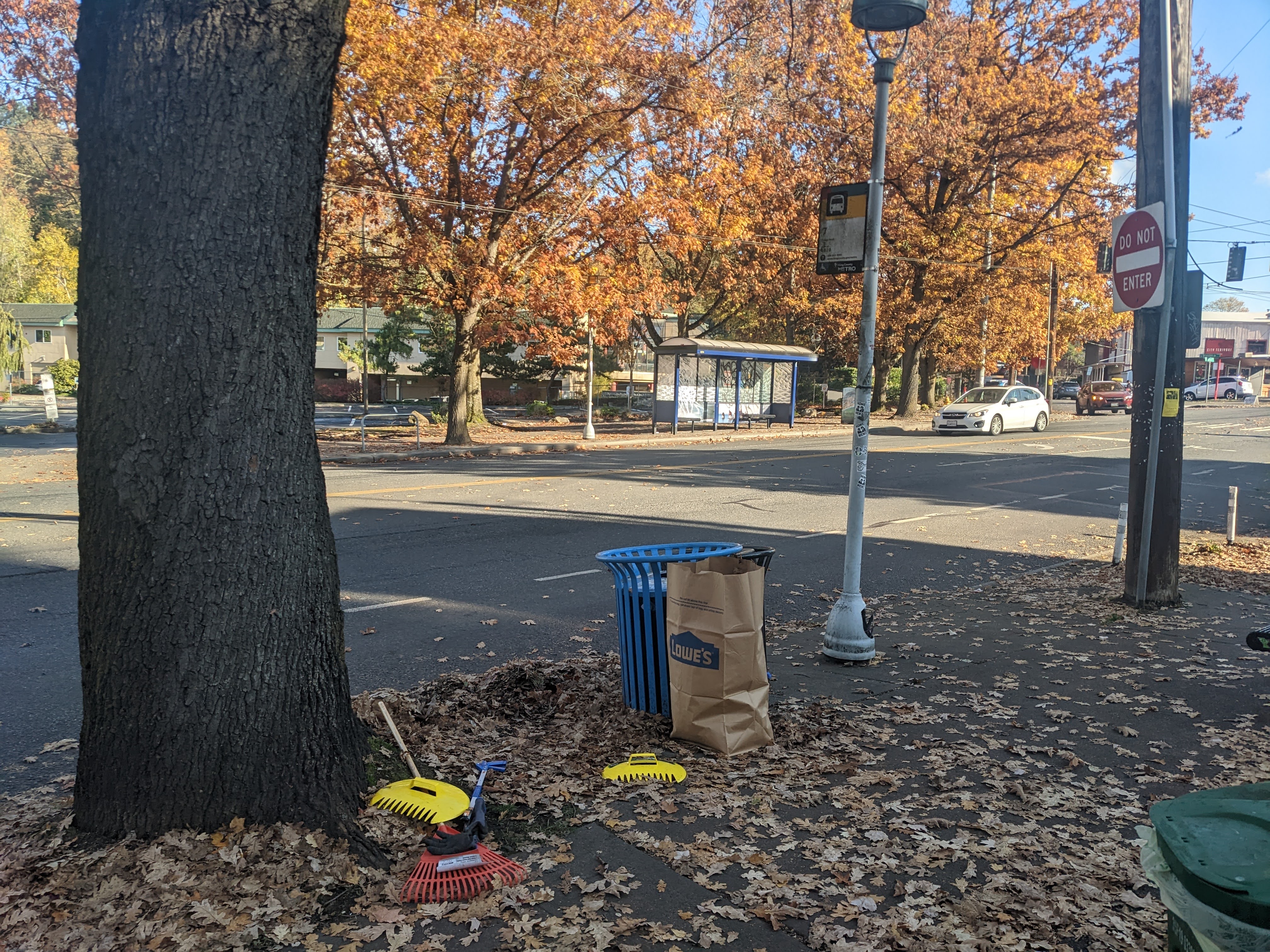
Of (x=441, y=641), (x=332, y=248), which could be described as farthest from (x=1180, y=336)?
(x=332, y=248)

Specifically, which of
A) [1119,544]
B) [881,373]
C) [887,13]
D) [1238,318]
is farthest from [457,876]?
[1238,318]

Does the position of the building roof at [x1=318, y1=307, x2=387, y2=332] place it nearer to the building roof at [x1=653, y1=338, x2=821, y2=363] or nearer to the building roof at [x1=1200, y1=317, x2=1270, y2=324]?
the building roof at [x1=653, y1=338, x2=821, y2=363]

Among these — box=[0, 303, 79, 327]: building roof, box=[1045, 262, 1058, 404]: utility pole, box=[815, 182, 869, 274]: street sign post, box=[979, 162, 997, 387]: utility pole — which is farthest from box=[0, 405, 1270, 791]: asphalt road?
box=[0, 303, 79, 327]: building roof

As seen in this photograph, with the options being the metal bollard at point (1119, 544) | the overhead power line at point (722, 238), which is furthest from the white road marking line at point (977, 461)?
the metal bollard at point (1119, 544)

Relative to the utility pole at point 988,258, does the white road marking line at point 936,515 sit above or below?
below

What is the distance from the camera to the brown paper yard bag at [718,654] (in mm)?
4133

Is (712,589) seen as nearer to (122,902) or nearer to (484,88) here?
(122,902)

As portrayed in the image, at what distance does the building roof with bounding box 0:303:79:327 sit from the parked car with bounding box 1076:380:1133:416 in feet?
218

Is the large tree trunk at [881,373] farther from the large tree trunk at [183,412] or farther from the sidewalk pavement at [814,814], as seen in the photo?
the large tree trunk at [183,412]

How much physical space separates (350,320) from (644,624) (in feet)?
221

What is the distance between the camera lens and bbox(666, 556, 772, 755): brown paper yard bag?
13.6 feet

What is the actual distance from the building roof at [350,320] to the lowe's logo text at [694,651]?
63.7 metres

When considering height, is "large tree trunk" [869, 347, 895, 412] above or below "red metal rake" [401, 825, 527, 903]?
above

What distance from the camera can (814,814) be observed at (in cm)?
380
